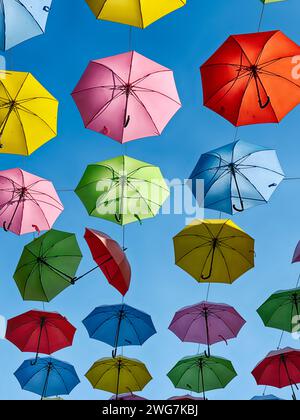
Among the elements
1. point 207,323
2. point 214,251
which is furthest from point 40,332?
point 214,251

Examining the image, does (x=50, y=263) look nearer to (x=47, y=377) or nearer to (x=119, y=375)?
(x=119, y=375)

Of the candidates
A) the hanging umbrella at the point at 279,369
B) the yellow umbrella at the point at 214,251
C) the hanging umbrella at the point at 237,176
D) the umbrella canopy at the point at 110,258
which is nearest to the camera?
the umbrella canopy at the point at 110,258

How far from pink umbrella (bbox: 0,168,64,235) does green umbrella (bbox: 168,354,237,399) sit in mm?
5145

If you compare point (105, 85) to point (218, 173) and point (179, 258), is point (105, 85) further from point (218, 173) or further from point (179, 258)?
point (179, 258)

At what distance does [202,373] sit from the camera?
13234 mm

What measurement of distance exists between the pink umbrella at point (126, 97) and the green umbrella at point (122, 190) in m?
0.96

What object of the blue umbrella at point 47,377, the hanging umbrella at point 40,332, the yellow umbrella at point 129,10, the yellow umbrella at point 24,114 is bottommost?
the blue umbrella at point 47,377

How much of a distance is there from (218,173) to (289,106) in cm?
221

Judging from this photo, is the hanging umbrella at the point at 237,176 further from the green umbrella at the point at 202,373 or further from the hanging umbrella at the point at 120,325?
the green umbrella at the point at 202,373

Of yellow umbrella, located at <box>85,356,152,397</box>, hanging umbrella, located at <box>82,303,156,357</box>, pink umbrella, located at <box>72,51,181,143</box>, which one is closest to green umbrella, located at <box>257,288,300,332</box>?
hanging umbrella, located at <box>82,303,156,357</box>

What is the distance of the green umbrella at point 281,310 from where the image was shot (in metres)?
11.8

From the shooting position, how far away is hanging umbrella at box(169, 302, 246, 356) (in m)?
12.6

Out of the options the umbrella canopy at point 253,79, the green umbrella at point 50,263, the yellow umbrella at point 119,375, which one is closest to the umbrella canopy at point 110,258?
the green umbrella at point 50,263
